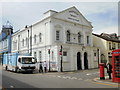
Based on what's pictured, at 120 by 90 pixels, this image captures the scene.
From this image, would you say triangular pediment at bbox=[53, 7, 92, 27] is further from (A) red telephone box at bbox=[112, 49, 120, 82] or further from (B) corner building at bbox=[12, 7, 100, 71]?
(A) red telephone box at bbox=[112, 49, 120, 82]

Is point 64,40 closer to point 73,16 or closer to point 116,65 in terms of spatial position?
point 73,16

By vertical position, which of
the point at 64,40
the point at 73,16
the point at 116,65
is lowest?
the point at 116,65

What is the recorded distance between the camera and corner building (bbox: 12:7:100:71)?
27312 millimetres

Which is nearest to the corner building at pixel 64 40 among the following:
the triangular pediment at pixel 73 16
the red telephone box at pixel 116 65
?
the triangular pediment at pixel 73 16

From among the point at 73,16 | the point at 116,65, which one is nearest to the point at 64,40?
the point at 73,16

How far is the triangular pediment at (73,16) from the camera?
29.4m

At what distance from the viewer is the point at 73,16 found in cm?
3164

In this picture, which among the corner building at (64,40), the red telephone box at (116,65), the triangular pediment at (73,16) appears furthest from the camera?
the triangular pediment at (73,16)

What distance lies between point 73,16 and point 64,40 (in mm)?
5629

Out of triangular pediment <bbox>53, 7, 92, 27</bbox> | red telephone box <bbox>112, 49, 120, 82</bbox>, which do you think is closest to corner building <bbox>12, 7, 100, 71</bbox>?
triangular pediment <bbox>53, 7, 92, 27</bbox>

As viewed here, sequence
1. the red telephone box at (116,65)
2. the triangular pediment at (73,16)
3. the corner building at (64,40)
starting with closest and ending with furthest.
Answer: the red telephone box at (116,65) < the corner building at (64,40) < the triangular pediment at (73,16)

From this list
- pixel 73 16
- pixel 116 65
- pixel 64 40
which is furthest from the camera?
pixel 73 16

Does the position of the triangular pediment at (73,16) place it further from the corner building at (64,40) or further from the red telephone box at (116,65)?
the red telephone box at (116,65)

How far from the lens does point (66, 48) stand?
2745cm
